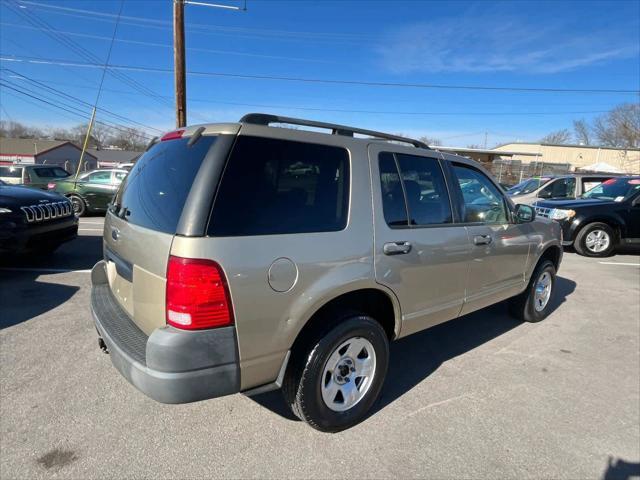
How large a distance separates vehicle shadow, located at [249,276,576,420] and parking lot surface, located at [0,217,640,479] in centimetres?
2

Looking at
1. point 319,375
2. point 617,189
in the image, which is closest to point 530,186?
point 617,189

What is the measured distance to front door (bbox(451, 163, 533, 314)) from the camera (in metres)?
3.29

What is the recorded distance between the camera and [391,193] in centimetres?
265

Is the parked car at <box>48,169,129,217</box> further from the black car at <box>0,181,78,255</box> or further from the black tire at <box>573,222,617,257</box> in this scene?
the black tire at <box>573,222,617,257</box>

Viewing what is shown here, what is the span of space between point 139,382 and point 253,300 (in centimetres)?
73

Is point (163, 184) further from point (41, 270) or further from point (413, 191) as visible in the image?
point (41, 270)

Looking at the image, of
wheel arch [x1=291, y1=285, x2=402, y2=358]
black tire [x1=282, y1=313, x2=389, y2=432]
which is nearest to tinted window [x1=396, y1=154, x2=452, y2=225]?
wheel arch [x1=291, y1=285, x2=402, y2=358]

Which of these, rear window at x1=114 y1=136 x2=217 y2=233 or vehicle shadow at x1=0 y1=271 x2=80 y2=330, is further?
vehicle shadow at x1=0 y1=271 x2=80 y2=330

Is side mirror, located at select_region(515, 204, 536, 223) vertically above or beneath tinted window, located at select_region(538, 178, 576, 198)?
beneath

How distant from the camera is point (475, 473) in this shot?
2.22m

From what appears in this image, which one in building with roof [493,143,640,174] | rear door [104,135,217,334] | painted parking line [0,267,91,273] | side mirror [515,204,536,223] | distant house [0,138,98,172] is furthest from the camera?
distant house [0,138,98,172]

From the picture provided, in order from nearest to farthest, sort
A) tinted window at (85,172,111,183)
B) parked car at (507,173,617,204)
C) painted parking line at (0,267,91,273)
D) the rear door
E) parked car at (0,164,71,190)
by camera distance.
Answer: the rear door < painted parking line at (0,267,91,273) < parked car at (507,173,617,204) < tinted window at (85,172,111,183) < parked car at (0,164,71,190)

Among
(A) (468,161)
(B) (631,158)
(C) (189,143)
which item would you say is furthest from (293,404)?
(B) (631,158)

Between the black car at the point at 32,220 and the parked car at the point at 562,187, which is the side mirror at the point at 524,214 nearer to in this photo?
the black car at the point at 32,220
